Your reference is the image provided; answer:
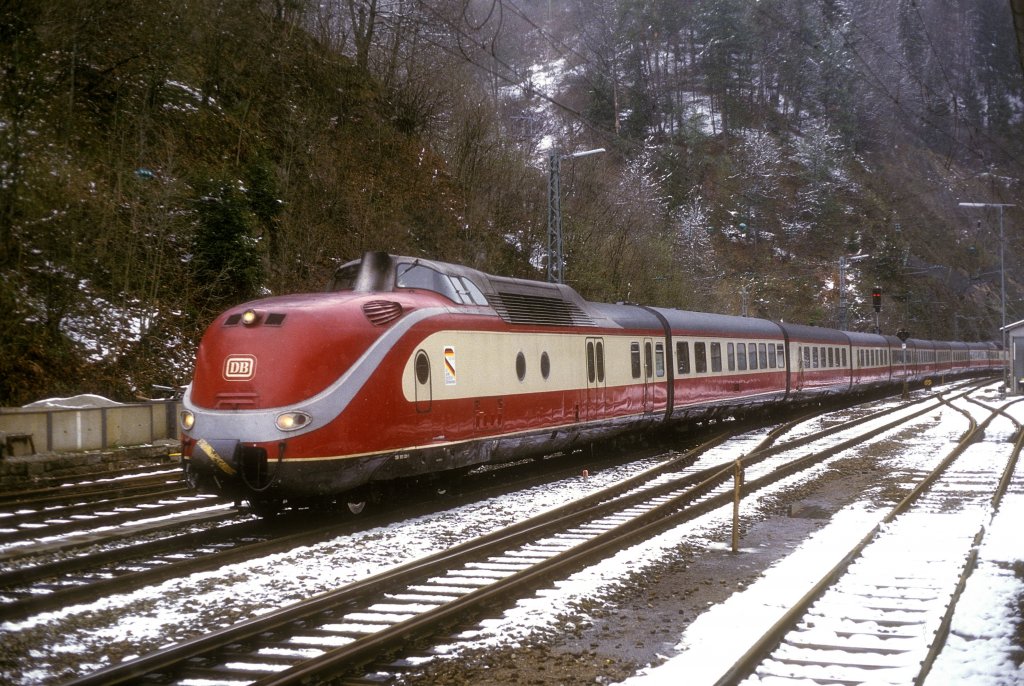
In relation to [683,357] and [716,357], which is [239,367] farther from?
[716,357]

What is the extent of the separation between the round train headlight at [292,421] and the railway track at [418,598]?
2.19 meters

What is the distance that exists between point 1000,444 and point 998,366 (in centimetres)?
7136

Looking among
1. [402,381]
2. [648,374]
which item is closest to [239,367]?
[402,381]

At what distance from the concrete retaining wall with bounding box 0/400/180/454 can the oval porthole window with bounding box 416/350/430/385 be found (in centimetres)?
870

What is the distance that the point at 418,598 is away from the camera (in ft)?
26.8

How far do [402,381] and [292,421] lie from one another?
176cm

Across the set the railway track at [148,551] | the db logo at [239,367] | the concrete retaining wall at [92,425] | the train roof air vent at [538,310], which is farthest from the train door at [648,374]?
the db logo at [239,367]

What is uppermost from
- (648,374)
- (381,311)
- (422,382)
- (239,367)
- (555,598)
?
(381,311)

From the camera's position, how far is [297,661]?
6.47 m

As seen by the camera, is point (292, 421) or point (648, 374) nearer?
point (292, 421)

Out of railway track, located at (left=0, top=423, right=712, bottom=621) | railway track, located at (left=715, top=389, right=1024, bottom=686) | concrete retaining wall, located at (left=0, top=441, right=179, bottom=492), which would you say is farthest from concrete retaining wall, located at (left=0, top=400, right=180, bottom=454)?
railway track, located at (left=715, top=389, right=1024, bottom=686)

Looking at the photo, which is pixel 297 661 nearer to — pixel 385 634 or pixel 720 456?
pixel 385 634

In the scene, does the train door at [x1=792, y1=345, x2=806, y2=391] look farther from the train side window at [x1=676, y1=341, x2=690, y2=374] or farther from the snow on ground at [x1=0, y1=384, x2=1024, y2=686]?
the snow on ground at [x1=0, y1=384, x2=1024, y2=686]

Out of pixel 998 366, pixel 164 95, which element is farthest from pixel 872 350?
pixel 998 366
